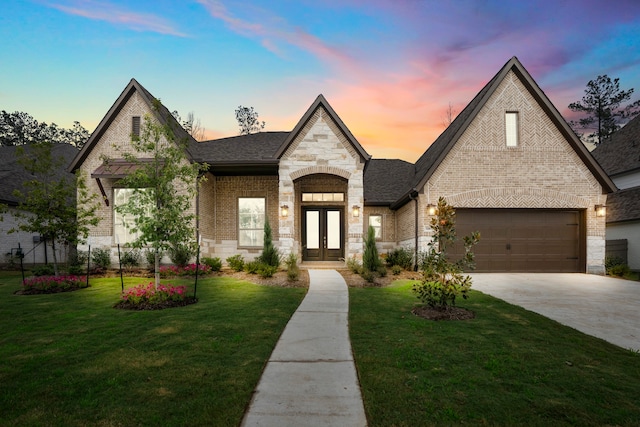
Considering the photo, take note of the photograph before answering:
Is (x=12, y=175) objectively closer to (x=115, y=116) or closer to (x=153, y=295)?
(x=115, y=116)

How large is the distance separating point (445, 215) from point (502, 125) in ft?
33.4

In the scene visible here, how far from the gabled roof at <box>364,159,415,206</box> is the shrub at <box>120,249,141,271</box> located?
38.5 ft

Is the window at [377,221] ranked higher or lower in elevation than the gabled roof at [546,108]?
lower

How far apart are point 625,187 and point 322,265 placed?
Result: 18255 millimetres

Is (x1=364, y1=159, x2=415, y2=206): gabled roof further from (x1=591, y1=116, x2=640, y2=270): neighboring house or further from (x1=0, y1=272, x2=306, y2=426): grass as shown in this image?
(x1=0, y1=272, x2=306, y2=426): grass

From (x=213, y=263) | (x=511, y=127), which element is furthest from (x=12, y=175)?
(x=511, y=127)

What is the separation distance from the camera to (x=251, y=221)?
17156mm

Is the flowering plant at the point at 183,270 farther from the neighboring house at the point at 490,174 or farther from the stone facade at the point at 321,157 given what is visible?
the stone facade at the point at 321,157

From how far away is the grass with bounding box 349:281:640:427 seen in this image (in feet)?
11.2

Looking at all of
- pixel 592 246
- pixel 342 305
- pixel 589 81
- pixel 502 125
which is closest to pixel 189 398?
pixel 342 305

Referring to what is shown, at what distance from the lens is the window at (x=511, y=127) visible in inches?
601

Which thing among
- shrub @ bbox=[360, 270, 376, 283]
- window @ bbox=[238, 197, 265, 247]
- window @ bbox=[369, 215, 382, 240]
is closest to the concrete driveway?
shrub @ bbox=[360, 270, 376, 283]

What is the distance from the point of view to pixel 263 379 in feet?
13.7

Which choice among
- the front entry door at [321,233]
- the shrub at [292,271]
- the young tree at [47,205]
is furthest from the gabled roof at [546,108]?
the young tree at [47,205]
